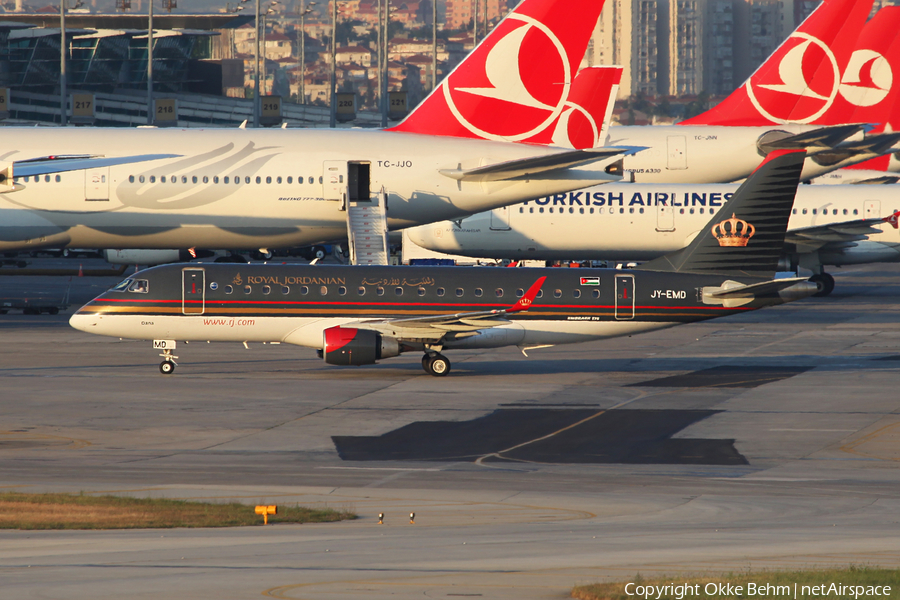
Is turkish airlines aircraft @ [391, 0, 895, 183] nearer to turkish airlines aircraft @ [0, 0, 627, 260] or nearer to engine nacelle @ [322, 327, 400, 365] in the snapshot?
turkish airlines aircraft @ [0, 0, 627, 260]

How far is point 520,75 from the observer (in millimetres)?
50375

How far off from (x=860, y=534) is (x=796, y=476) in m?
5.26

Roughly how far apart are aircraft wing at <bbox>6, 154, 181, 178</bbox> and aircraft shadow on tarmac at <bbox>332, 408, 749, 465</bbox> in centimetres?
2487

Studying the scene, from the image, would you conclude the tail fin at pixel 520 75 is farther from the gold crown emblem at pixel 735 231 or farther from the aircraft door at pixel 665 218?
the gold crown emblem at pixel 735 231

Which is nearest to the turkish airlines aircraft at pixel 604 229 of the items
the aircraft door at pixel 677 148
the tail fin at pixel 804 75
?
the aircraft door at pixel 677 148

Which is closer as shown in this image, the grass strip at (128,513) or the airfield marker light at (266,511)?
the grass strip at (128,513)

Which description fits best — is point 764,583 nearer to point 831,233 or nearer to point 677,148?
point 831,233

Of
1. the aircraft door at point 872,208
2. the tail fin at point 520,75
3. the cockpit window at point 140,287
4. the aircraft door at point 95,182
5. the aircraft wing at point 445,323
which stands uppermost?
the tail fin at point 520,75

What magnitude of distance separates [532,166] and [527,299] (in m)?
12.2

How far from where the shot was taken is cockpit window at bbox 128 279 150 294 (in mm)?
36500

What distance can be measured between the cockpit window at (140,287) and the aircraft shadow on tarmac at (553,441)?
11.6 meters

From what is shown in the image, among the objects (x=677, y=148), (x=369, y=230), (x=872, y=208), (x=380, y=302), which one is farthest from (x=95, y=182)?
(x=872, y=208)

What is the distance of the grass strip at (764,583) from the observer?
1376cm

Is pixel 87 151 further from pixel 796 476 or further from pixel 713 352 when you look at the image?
Result: pixel 796 476
